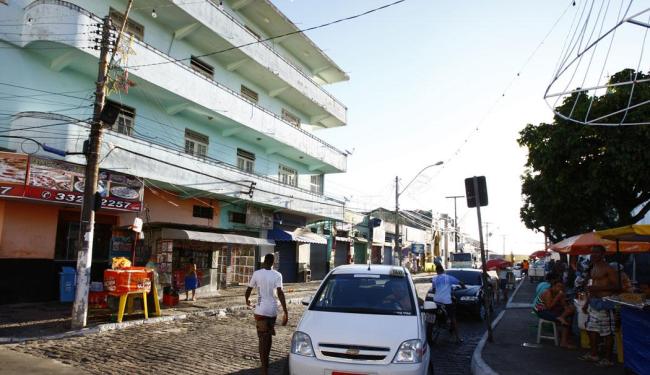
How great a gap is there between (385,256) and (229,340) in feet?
111

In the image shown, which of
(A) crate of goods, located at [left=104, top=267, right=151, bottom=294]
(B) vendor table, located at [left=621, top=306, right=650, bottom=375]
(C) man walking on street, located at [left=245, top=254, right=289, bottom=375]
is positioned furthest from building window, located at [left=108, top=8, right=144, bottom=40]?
(B) vendor table, located at [left=621, top=306, right=650, bottom=375]

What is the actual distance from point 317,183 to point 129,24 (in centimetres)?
1601

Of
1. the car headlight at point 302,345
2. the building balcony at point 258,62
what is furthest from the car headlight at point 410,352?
the building balcony at point 258,62

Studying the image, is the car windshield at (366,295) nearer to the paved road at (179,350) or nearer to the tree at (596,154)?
the paved road at (179,350)

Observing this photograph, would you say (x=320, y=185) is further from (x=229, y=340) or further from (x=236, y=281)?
(x=229, y=340)

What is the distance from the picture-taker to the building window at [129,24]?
51.6 feet

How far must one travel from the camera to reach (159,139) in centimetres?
1711

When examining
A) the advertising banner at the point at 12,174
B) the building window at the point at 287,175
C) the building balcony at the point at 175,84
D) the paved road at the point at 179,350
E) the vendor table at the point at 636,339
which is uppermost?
the building balcony at the point at 175,84

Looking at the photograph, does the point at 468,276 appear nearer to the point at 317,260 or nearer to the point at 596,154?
the point at 596,154

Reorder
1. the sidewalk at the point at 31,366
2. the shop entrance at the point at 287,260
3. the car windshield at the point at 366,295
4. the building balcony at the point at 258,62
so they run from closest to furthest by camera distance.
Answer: the car windshield at the point at 366,295 → the sidewalk at the point at 31,366 → the building balcony at the point at 258,62 → the shop entrance at the point at 287,260

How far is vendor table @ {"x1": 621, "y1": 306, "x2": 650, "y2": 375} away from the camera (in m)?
5.90

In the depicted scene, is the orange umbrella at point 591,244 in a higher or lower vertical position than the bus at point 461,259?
higher

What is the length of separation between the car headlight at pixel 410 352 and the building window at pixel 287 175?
68.1 feet

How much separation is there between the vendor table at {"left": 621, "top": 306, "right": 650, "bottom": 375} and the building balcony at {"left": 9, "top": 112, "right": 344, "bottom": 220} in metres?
13.7
